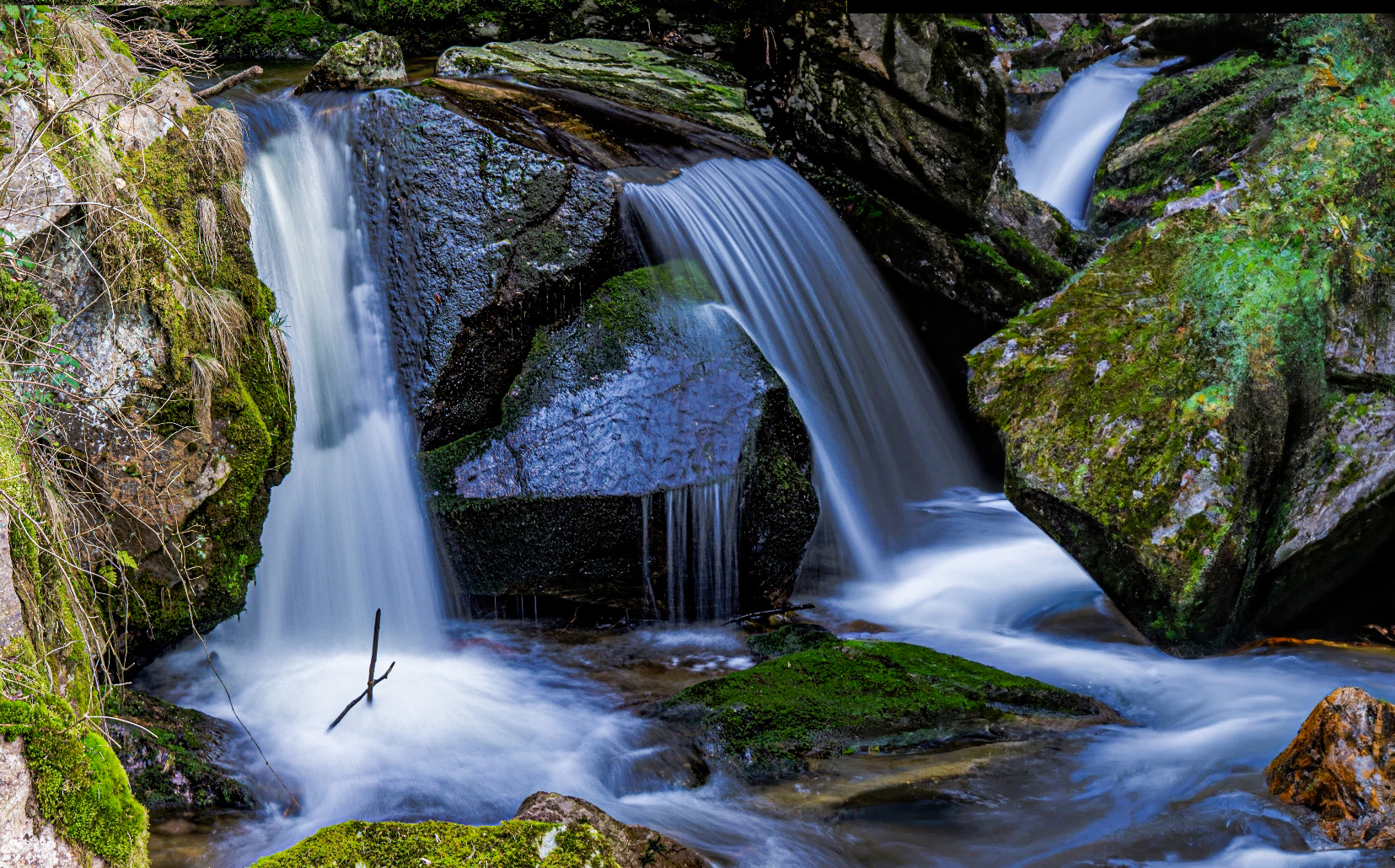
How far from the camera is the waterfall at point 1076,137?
11.0 meters

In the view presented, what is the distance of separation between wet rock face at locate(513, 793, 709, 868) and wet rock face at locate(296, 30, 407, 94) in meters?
5.43

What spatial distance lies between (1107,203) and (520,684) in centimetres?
828

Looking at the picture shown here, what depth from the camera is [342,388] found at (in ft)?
18.9

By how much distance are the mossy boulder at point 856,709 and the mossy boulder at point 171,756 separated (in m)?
1.92

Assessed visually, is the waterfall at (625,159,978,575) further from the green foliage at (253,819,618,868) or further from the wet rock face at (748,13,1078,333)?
the green foliage at (253,819,618,868)

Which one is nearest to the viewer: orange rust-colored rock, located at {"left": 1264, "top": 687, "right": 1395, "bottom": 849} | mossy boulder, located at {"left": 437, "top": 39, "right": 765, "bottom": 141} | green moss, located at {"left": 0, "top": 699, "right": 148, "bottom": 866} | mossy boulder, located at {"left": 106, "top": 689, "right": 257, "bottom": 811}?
green moss, located at {"left": 0, "top": 699, "right": 148, "bottom": 866}

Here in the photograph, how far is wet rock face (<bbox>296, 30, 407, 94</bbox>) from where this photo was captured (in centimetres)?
684

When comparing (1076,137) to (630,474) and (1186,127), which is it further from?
(630,474)

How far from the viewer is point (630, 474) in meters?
5.72

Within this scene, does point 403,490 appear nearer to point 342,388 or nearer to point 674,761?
point 342,388

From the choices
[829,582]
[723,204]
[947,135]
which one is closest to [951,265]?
[947,135]

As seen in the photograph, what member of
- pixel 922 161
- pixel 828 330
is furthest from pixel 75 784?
pixel 922 161

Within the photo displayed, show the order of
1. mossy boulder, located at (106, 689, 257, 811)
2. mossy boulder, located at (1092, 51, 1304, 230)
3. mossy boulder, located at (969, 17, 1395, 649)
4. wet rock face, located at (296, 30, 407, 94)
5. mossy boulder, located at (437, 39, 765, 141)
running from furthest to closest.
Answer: mossy boulder, located at (1092, 51, 1304, 230)
mossy boulder, located at (437, 39, 765, 141)
wet rock face, located at (296, 30, 407, 94)
mossy boulder, located at (969, 17, 1395, 649)
mossy boulder, located at (106, 689, 257, 811)

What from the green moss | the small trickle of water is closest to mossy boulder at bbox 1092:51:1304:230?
the small trickle of water
